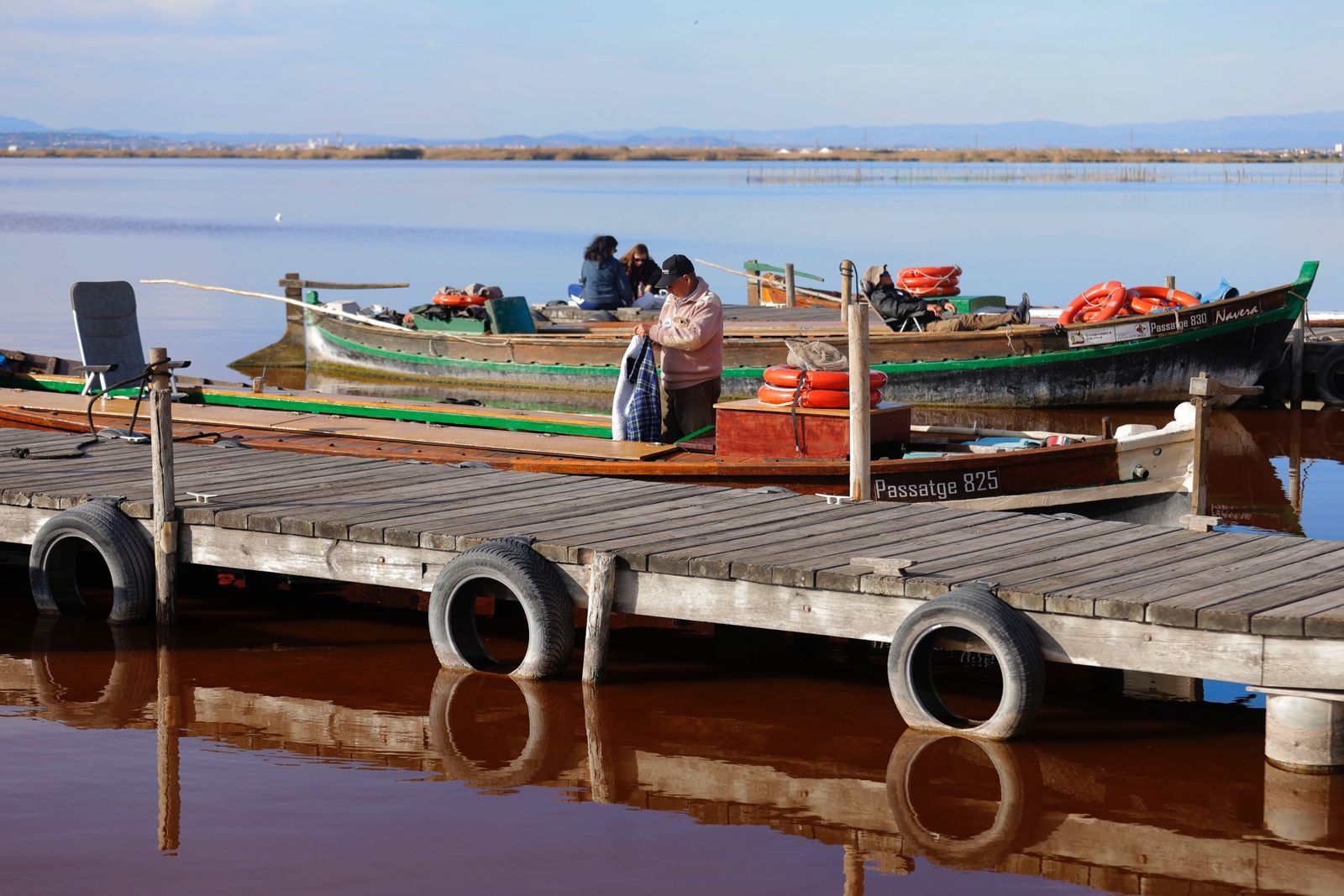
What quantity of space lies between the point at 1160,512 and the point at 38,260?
38974mm

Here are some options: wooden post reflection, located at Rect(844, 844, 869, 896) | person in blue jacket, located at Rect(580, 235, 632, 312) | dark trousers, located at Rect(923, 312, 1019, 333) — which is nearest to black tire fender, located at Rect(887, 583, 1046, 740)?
wooden post reflection, located at Rect(844, 844, 869, 896)

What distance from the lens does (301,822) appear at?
22.4ft

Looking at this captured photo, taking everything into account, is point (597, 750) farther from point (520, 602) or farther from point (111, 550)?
point (111, 550)

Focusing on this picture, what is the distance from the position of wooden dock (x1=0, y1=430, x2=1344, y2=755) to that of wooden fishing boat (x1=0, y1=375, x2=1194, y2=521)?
72 cm

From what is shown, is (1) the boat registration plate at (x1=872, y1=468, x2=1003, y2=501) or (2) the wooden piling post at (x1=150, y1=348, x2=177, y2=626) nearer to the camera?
(2) the wooden piling post at (x1=150, y1=348, x2=177, y2=626)

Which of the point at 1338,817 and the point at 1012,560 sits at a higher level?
the point at 1012,560

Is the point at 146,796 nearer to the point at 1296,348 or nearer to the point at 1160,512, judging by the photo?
the point at 1160,512

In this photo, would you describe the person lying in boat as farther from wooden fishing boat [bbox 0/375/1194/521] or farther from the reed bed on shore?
the reed bed on shore

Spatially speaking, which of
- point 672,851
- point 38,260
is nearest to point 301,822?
point 672,851

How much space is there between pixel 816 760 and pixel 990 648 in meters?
1.00

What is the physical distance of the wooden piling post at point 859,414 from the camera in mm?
9633

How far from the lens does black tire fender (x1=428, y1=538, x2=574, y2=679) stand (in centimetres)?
810

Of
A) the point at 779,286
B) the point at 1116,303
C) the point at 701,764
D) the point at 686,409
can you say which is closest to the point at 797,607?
the point at 701,764

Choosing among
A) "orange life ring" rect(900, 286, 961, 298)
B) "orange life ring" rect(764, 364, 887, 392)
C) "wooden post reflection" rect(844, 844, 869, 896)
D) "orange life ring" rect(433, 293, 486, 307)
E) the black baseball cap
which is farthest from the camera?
"orange life ring" rect(900, 286, 961, 298)
